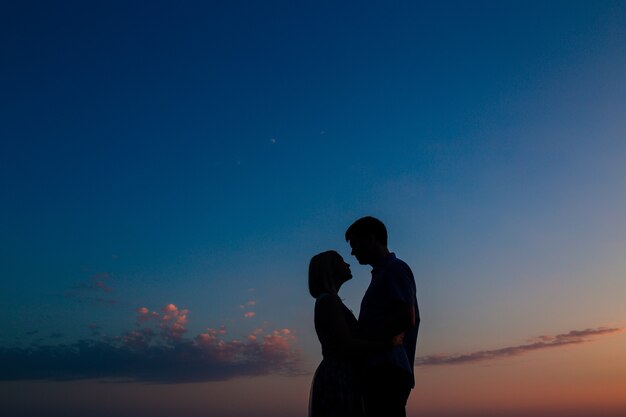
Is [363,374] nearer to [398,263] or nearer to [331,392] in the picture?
[331,392]

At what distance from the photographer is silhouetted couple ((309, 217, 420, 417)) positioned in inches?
163

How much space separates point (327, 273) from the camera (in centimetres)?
462

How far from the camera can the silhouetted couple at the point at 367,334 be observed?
13.6 ft

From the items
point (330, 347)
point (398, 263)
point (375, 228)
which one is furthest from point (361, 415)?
point (375, 228)

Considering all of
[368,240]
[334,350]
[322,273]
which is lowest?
[334,350]

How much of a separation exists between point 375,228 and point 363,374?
1260 mm

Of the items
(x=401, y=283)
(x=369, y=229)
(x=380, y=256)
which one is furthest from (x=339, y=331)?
(x=369, y=229)

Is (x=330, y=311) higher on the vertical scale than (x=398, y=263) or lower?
lower

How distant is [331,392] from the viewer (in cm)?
437

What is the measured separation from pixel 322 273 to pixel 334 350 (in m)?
0.67

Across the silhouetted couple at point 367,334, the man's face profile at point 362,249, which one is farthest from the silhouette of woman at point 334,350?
the man's face profile at point 362,249

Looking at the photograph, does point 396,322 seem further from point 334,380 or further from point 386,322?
point 334,380

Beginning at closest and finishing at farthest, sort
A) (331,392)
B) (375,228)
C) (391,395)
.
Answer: (391,395) < (331,392) < (375,228)

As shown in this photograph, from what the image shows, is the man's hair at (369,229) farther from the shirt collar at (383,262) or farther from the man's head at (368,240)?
the shirt collar at (383,262)
